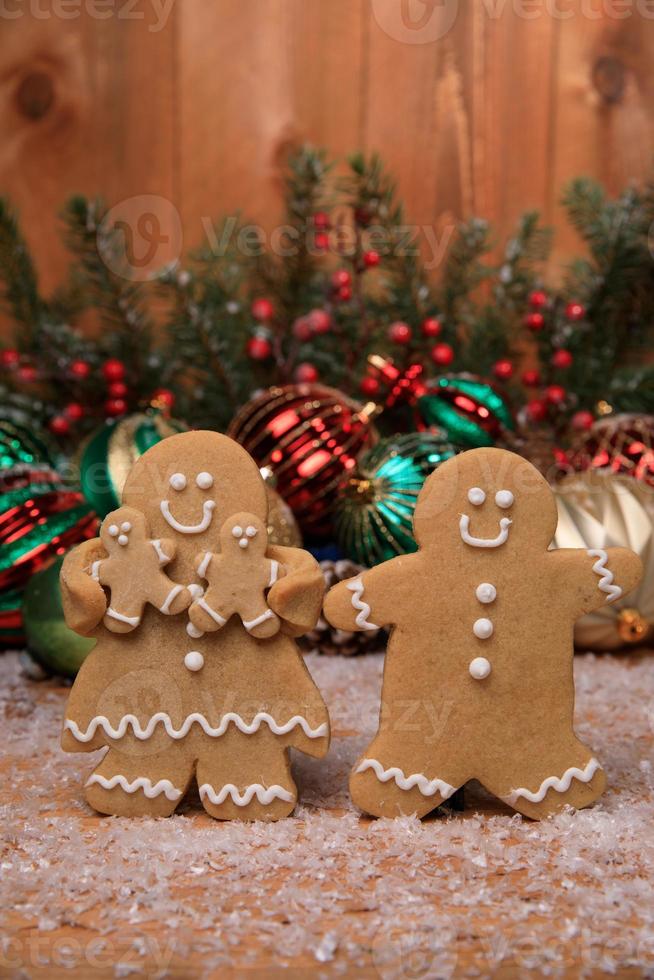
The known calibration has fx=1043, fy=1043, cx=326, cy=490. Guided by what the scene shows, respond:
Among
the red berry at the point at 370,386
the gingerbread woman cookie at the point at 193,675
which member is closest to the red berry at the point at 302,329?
the red berry at the point at 370,386

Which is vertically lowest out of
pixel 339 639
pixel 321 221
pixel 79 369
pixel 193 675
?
pixel 339 639

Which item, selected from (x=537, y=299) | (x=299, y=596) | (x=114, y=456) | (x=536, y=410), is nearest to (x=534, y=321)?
(x=537, y=299)

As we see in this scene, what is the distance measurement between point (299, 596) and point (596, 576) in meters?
0.25

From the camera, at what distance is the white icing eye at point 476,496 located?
87 centimetres

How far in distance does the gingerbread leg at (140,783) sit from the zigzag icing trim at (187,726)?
2 centimetres

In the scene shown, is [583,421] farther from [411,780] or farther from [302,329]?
[411,780]

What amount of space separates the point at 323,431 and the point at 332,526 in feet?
0.45

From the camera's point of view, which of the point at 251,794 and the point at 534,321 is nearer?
the point at 251,794

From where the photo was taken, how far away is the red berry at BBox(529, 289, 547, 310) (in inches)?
63.1

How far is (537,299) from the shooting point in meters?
1.60

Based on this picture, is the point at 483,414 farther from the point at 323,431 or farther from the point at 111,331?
the point at 111,331

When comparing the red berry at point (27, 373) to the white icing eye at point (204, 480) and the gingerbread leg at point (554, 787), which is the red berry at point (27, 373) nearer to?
the white icing eye at point (204, 480)

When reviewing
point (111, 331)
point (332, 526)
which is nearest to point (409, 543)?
point (332, 526)

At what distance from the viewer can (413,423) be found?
5.01ft
